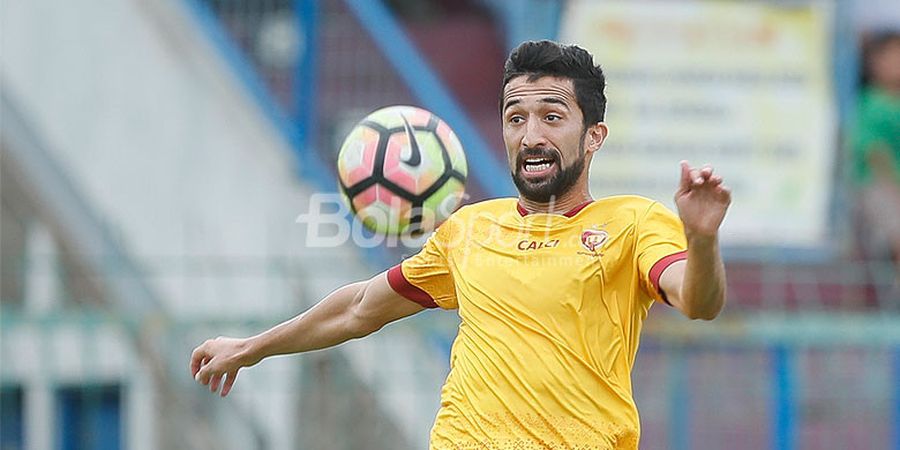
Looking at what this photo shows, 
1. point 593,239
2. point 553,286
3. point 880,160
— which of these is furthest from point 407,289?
point 880,160

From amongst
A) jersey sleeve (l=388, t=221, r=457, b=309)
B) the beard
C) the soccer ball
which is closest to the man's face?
the beard

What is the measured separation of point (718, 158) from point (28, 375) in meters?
4.06

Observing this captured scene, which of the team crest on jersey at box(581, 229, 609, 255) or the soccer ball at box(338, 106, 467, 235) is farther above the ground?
the soccer ball at box(338, 106, 467, 235)

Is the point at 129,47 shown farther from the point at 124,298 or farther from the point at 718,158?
the point at 718,158

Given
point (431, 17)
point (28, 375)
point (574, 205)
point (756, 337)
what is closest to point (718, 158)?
point (756, 337)

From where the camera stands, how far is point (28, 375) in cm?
939

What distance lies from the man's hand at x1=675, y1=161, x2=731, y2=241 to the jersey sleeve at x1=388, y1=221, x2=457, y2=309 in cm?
123

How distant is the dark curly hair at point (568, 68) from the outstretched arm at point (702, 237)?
0.77 meters

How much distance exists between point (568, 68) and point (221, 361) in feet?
5.01

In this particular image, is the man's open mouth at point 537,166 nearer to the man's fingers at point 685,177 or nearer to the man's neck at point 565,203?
the man's neck at point 565,203

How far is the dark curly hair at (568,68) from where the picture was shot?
512cm

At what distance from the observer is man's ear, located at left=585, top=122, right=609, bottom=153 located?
5.18 meters

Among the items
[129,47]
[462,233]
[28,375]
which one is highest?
[129,47]

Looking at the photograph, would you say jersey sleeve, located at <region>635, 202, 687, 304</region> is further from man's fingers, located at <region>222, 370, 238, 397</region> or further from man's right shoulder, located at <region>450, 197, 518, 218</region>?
man's fingers, located at <region>222, 370, 238, 397</region>
